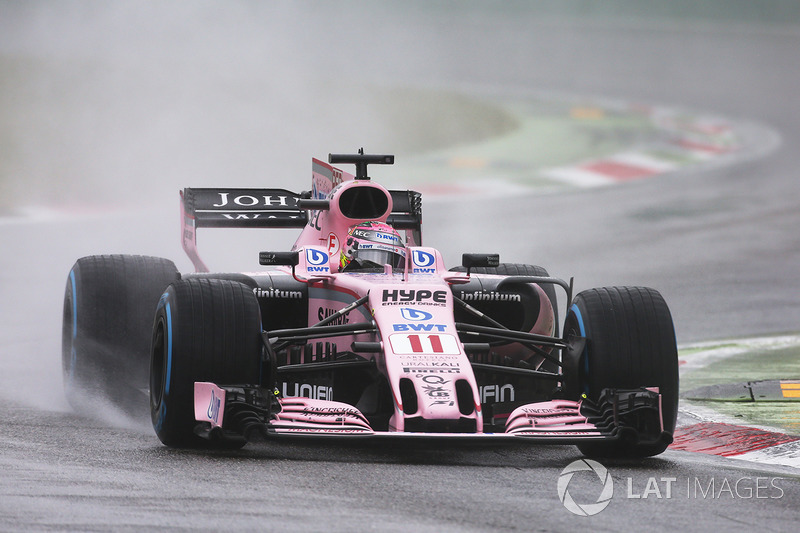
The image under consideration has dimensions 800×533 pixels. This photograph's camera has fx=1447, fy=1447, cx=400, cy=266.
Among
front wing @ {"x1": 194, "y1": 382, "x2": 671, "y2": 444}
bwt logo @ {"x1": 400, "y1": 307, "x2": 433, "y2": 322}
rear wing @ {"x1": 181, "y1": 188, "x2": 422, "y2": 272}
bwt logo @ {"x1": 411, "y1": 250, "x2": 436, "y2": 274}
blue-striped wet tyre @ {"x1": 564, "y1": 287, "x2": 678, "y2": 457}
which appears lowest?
front wing @ {"x1": 194, "y1": 382, "x2": 671, "y2": 444}

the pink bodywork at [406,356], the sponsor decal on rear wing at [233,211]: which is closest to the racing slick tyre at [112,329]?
the sponsor decal on rear wing at [233,211]

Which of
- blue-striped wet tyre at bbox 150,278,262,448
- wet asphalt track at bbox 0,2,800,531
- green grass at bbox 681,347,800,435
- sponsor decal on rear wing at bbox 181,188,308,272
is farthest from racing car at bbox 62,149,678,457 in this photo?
green grass at bbox 681,347,800,435

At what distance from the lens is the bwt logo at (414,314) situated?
8117 millimetres

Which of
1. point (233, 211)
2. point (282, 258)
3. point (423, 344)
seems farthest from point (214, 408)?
point (233, 211)

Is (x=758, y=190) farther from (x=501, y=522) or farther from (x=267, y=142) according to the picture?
(x=501, y=522)

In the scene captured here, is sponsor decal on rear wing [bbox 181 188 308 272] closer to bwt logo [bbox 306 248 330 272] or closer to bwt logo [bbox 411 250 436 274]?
bwt logo [bbox 306 248 330 272]

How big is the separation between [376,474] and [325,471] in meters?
0.26

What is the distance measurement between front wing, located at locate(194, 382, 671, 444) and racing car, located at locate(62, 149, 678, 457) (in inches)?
0.4

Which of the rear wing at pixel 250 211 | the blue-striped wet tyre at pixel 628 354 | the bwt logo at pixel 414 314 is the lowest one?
the blue-striped wet tyre at pixel 628 354

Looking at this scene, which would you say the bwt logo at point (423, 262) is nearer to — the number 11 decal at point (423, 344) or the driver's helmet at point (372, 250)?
the driver's helmet at point (372, 250)

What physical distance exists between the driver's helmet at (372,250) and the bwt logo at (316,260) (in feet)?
0.77

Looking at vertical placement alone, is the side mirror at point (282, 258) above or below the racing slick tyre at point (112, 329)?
above

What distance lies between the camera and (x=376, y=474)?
7062mm

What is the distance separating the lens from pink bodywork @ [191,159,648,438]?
294 inches
